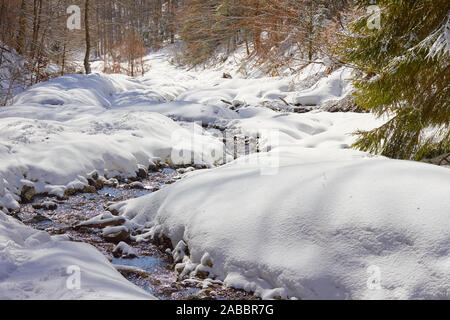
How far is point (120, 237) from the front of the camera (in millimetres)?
3832

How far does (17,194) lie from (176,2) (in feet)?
124

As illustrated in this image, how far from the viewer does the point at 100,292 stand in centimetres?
209

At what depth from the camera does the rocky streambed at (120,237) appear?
286cm

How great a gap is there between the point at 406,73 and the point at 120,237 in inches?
163

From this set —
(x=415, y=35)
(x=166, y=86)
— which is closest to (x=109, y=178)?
(x=415, y=35)

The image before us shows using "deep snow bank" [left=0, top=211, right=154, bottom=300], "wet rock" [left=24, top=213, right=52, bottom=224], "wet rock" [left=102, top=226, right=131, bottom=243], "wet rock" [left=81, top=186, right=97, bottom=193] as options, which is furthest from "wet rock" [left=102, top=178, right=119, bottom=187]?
"deep snow bank" [left=0, top=211, right=154, bottom=300]

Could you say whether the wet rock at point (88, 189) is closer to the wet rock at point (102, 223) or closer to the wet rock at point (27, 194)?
the wet rock at point (27, 194)

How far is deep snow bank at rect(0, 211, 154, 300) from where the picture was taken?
2.09 metres

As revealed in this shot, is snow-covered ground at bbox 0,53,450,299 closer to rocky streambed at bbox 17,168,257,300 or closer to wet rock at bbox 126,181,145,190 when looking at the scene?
rocky streambed at bbox 17,168,257,300

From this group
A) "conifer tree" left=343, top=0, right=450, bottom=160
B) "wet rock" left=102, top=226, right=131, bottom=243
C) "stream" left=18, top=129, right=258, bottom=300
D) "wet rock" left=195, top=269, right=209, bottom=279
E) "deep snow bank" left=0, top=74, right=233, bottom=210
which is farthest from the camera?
"deep snow bank" left=0, top=74, right=233, bottom=210

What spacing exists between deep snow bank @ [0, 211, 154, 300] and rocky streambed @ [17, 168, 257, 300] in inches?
16.8
